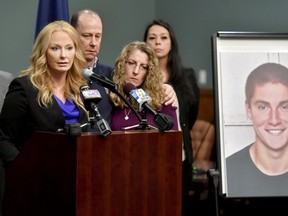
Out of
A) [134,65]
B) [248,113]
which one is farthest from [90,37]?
[248,113]

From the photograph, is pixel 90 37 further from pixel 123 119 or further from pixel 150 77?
pixel 123 119

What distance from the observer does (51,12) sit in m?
4.48

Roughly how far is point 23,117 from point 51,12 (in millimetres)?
1445

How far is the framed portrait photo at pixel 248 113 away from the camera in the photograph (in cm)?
416

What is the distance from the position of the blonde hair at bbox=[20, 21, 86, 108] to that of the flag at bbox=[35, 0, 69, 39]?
1.07 m

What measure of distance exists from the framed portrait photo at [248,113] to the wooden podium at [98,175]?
4.33 feet

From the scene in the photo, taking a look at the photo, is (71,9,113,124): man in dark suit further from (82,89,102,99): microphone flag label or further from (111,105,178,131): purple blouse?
(82,89,102,99): microphone flag label

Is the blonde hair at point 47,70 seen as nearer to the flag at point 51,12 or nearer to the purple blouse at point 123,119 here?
the purple blouse at point 123,119

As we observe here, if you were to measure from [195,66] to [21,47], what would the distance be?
2.45m

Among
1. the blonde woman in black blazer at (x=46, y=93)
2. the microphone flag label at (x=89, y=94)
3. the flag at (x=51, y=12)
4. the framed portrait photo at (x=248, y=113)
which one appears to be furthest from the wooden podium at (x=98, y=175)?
the flag at (x=51, y=12)

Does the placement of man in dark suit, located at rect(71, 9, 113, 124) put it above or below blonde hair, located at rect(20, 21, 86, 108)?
above

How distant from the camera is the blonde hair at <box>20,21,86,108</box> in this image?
10.7ft

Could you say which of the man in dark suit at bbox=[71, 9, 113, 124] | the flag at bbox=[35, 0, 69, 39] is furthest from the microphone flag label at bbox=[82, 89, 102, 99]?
the flag at bbox=[35, 0, 69, 39]

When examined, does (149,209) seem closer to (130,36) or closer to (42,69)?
(42,69)
